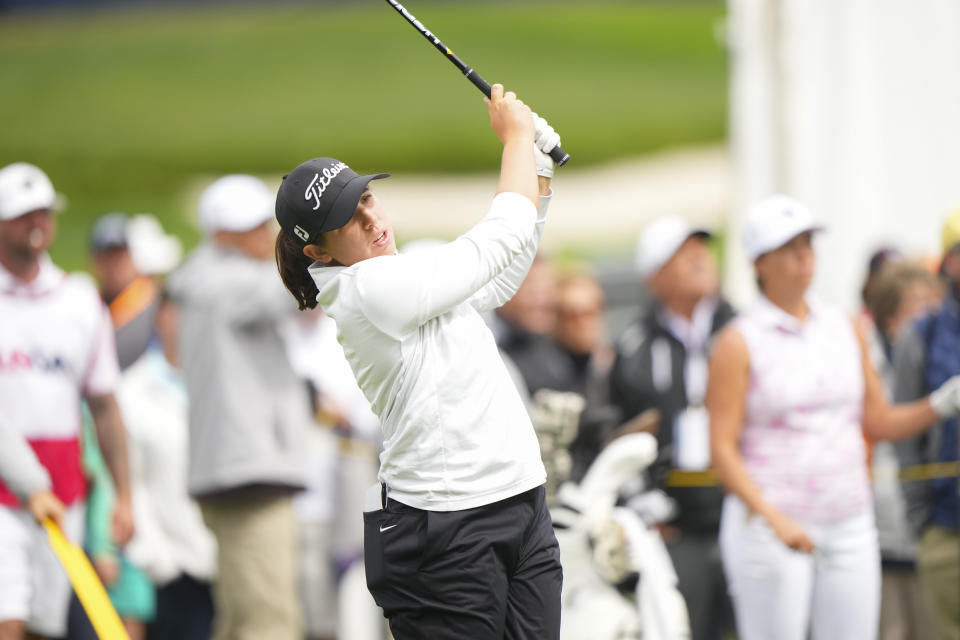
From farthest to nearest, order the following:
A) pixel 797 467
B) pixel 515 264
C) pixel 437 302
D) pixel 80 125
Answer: pixel 80 125 < pixel 797 467 < pixel 515 264 < pixel 437 302

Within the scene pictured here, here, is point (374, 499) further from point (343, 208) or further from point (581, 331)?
point (581, 331)

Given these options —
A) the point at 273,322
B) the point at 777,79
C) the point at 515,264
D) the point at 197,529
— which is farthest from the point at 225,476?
the point at 777,79

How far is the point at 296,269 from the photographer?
3623mm

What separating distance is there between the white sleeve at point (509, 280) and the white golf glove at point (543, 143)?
12 centimetres

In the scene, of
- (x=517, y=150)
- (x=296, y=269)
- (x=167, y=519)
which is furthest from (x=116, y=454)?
Answer: (x=517, y=150)

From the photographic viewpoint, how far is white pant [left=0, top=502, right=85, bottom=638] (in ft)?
15.1

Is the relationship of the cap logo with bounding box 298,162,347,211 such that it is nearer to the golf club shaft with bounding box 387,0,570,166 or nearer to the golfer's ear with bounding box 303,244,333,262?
the golfer's ear with bounding box 303,244,333,262

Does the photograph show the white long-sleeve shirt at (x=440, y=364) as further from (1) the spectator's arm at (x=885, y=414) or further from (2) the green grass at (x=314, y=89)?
(2) the green grass at (x=314, y=89)

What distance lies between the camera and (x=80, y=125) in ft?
115

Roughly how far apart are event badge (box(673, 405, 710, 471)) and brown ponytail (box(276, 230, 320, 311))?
8.53ft

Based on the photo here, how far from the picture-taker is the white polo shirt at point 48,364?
4785 mm

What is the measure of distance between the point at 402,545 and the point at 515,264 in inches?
32.5

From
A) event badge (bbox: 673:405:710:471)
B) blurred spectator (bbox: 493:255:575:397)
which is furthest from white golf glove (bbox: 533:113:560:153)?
blurred spectator (bbox: 493:255:575:397)

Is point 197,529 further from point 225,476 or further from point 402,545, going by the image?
point 402,545
